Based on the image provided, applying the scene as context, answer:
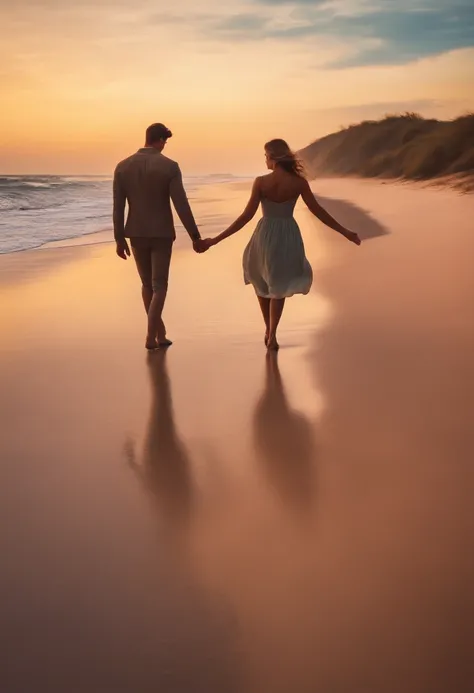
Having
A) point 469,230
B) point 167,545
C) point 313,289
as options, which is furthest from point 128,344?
point 469,230

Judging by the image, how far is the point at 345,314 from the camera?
7242 mm

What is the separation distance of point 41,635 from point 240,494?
1233mm

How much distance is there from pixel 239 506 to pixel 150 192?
3663 mm

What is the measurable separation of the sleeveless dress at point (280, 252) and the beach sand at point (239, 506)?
511 mm

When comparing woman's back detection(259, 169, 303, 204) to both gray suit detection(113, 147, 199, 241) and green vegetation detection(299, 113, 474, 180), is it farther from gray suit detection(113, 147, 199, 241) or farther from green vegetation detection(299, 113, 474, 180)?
green vegetation detection(299, 113, 474, 180)

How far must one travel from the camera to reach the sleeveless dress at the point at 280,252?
6.12m

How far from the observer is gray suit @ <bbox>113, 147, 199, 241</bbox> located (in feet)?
20.5

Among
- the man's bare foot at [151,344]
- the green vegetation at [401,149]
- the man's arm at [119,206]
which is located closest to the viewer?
the man's bare foot at [151,344]

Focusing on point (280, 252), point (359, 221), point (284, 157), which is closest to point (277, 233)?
point (280, 252)

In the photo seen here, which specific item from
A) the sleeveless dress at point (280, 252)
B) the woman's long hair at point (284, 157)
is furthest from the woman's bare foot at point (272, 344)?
the woman's long hair at point (284, 157)

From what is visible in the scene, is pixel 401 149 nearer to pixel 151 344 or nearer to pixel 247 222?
pixel 247 222

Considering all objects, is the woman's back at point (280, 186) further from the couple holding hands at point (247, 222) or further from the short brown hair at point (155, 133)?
the short brown hair at point (155, 133)

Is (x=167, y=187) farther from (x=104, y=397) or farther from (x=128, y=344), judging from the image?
(x=104, y=397)

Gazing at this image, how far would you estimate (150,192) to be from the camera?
20.6ft
